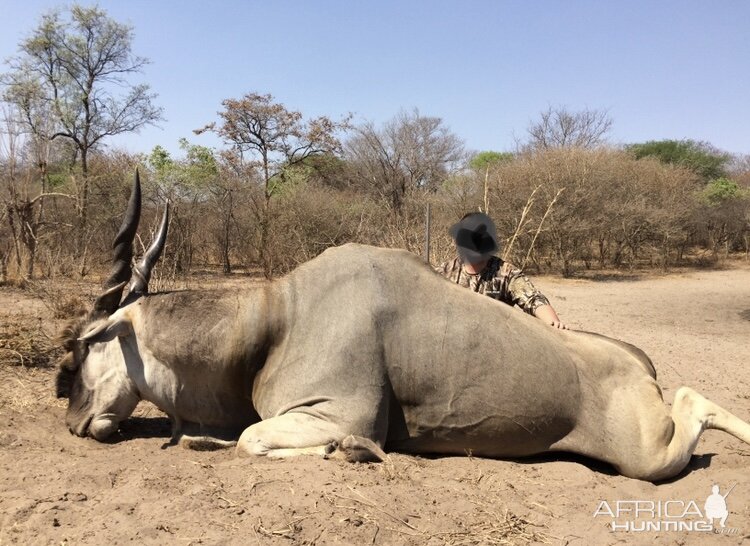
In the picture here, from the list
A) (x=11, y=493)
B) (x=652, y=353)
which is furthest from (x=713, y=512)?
(x=652, y=353)

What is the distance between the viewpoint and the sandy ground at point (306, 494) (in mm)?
3133

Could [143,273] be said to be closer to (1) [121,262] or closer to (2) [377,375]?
(1) [121,262]

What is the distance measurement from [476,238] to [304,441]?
2.72m

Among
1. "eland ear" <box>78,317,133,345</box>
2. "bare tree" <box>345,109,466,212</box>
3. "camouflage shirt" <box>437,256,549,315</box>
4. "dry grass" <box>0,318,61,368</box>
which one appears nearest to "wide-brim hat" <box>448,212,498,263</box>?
"camouflage shirt" <box>437,256,549,315</box>

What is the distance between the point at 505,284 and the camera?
570 cm

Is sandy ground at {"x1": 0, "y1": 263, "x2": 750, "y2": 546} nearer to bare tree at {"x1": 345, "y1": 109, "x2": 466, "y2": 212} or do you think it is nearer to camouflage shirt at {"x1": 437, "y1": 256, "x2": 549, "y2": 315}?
camouflage shirt at {"x1": 437, "y1": 256, "x2": 549, "y2": 315}

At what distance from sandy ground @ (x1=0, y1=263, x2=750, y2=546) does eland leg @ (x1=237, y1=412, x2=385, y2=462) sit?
110 millimetres

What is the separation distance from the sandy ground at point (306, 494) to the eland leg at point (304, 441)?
0.11 meters

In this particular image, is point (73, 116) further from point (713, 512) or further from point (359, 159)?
point (713, 512)

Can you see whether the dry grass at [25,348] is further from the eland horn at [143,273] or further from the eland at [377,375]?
the eland at [377,375]

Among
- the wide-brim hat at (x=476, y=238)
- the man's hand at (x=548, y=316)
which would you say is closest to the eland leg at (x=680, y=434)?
the man's hand at (x=548, y=316)

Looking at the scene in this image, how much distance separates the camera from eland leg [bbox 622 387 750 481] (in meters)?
4.30

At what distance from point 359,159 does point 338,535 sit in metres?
36.5

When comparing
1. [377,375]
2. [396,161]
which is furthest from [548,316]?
[396,161]
